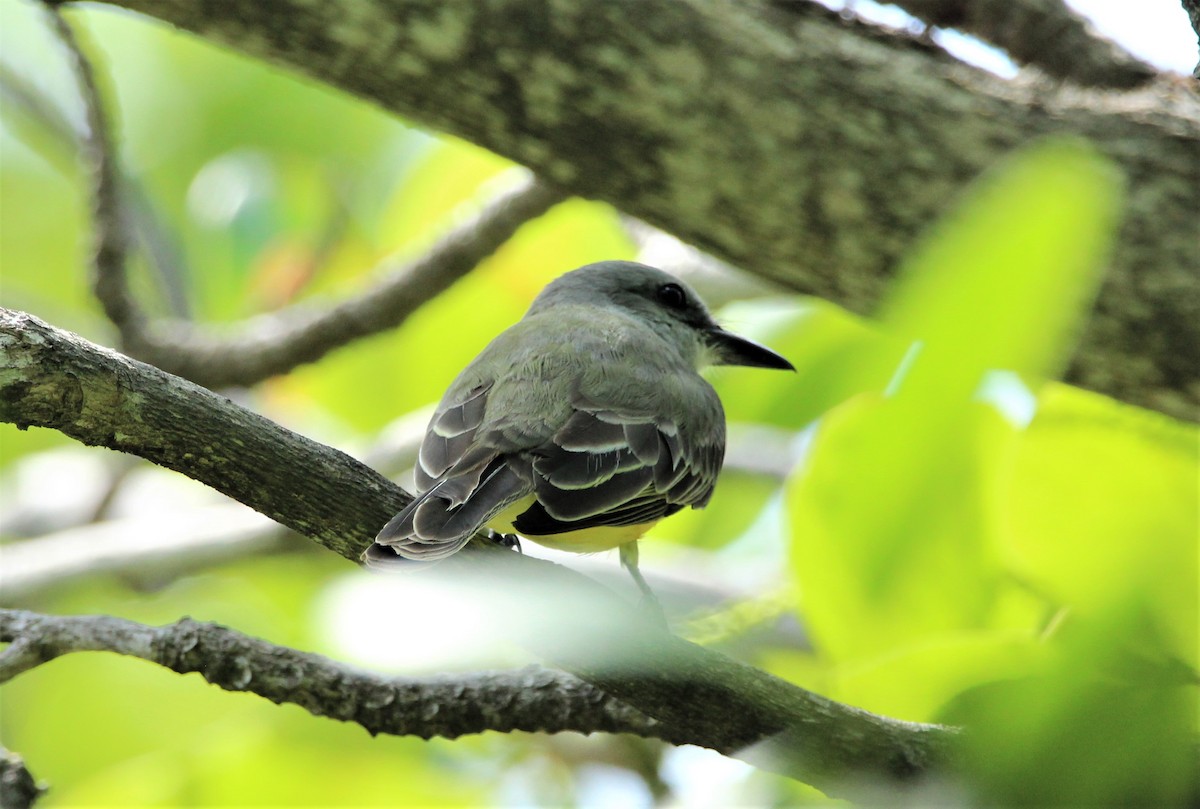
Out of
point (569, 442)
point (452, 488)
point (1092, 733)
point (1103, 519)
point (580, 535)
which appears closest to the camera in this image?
point (1092, 733)

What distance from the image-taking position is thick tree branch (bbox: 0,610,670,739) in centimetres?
212

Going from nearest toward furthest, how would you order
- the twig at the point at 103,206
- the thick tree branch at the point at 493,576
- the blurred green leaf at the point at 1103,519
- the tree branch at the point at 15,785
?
1. the thick tree branch at the point at 493,576
2. the tree branch at the point at 15,785
3. the blurred green leaf at the point at 1103,519
4. the twig at the point at 103,206

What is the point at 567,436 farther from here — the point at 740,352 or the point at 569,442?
the point at 740,352

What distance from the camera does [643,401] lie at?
3314 millimetres

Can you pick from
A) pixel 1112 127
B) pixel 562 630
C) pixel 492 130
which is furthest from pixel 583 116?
pixel 562 630

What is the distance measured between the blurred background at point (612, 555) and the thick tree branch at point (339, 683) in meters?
0.08

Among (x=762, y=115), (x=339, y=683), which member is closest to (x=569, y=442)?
(x=339, y=683)

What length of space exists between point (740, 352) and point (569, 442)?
1250mm

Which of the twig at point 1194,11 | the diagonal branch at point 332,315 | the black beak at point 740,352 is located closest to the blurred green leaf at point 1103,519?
the twig at point 1194,11

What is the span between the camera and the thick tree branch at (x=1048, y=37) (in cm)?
409

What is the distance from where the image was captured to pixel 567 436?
9.76 ft

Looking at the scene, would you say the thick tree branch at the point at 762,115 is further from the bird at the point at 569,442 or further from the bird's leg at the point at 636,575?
the bird's leg at the point at 636,575

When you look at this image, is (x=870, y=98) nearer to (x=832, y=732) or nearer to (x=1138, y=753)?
(x=832, y=732)

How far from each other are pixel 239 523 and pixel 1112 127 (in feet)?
11.6
